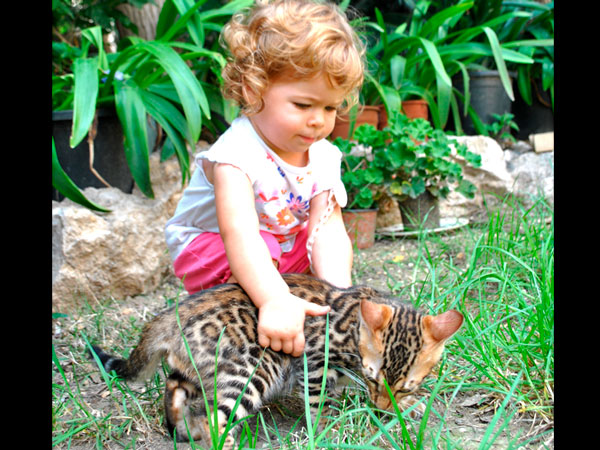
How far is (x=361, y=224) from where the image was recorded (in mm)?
4531

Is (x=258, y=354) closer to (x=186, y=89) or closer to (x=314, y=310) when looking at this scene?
(x=314, y=310)

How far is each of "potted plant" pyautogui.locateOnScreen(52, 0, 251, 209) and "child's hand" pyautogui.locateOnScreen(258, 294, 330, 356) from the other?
171cm

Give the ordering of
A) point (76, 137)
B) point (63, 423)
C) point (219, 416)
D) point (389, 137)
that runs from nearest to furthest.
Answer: point (219, 416)
point (63, 423)
point (76, 137)
point (389, 137)

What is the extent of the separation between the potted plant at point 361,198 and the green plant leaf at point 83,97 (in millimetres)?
1976

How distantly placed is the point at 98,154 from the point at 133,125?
46 centimetres

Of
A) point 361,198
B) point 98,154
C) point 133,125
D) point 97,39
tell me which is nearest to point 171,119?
point 133,125

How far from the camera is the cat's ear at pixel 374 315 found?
6.82 ft

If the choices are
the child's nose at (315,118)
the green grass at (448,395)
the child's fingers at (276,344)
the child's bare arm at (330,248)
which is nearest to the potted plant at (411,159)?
the green grass at (448,395)

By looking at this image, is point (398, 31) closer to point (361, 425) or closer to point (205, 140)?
point (205, 140)

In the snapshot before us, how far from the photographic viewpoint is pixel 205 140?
15.6ft

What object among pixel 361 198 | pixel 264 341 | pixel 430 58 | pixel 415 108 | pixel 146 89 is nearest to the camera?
pixel 264 341

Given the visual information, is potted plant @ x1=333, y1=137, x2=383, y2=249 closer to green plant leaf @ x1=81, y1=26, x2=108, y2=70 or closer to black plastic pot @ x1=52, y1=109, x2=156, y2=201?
black plastic pot @ x1=52, y1=109, x2=156, y2=201
